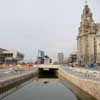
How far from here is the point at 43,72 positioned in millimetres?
102375

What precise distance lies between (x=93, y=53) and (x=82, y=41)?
13.0m

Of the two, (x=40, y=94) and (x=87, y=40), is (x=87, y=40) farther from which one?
(x=40, y=94)

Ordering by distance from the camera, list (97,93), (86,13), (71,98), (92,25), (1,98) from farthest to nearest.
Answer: (86,13), (92,25), (71,98), (1,98), (97,93)

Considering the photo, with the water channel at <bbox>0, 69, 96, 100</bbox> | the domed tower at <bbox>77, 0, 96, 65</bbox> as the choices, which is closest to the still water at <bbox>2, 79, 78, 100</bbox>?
the water channel at <bbox>0, 69, 96, 100</bbox>

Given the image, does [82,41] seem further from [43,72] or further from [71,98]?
[71,98]

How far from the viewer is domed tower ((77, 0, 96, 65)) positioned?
404 feet

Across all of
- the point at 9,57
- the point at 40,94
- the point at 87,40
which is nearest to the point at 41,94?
the point at 40,94

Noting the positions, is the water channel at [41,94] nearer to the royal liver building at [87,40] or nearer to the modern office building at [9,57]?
the royal liver building at [87,40]

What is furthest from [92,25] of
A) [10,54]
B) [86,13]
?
[10,54]

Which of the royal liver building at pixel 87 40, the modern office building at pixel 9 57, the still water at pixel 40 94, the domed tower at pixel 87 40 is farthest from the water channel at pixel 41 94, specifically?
the modern office building at pixel 9 57

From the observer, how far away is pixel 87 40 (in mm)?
128625

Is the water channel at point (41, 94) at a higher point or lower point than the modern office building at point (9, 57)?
lower

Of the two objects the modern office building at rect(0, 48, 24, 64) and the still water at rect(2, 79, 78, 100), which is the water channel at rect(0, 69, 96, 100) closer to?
the still water at rect(2, 79, 78, 100)

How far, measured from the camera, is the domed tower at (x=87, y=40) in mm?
123094
